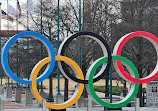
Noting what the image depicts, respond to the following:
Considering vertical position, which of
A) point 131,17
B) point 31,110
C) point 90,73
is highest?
point 131,17

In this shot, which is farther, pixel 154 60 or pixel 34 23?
pixel 34 23

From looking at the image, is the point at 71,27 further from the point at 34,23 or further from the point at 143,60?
the point at 143,60

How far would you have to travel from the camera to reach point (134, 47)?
31.6 meters

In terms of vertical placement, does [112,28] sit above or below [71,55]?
above

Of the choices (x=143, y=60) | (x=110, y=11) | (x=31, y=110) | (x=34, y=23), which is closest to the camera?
(x=31, y=110)

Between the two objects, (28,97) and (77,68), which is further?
(28,97)

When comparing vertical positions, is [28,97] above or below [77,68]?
below

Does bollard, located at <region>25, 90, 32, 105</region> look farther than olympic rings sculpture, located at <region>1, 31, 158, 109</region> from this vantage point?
Yes

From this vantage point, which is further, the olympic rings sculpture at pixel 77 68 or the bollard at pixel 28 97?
the bollard at pixel 28 97

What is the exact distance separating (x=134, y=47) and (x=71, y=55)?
210 inches

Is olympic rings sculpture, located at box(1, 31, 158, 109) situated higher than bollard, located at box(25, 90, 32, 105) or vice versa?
olympic rings sculpture, located at box(1, 31, 158, 109)

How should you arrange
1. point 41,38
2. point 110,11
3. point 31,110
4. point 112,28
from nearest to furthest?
point 41,38, point 31,110, point 112,28, point 110,11

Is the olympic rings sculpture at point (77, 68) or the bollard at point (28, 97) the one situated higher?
the olympic rings sculpture at point (77, 68)

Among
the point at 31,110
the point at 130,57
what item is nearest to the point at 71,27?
the point at 130,57
